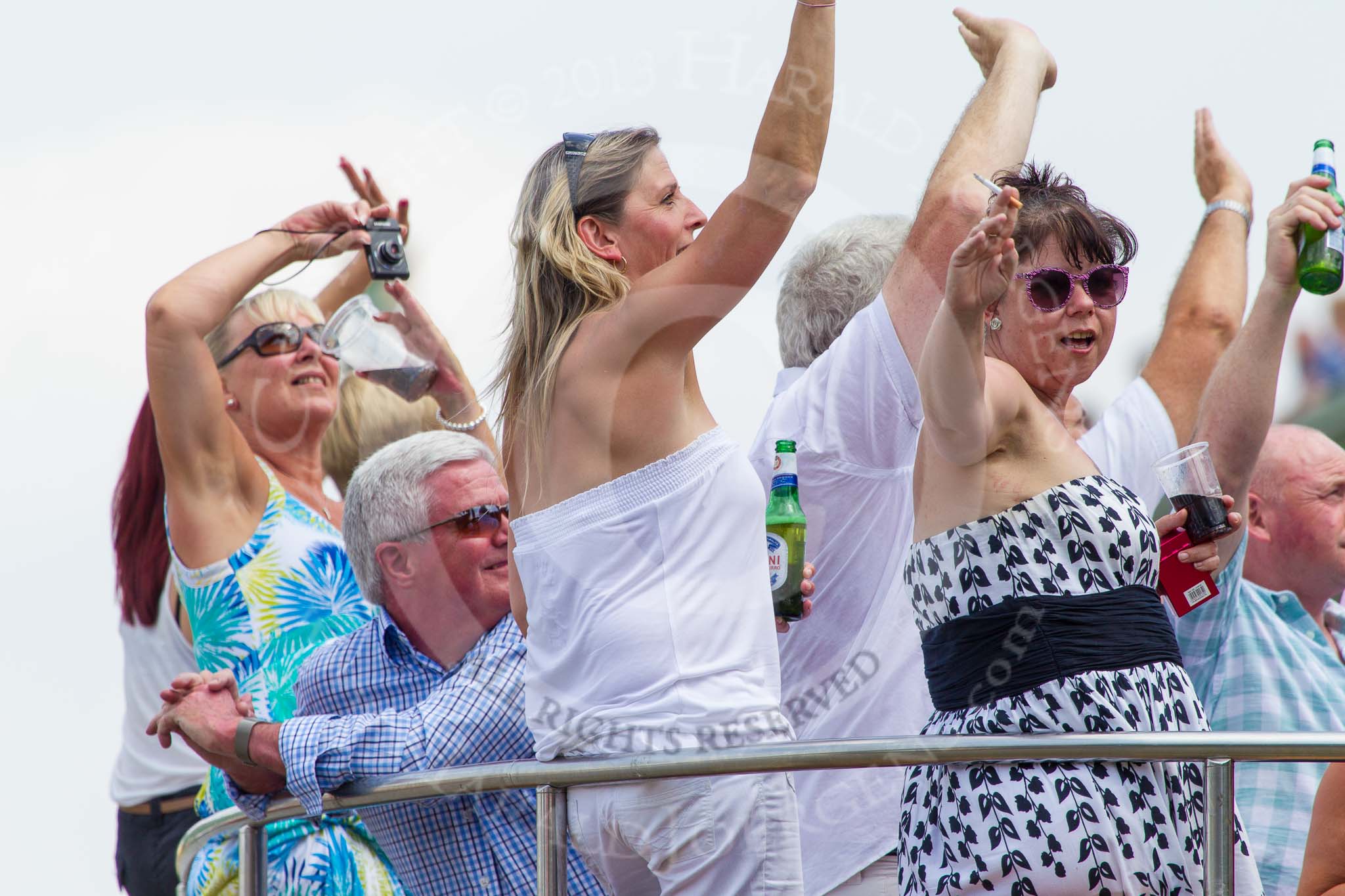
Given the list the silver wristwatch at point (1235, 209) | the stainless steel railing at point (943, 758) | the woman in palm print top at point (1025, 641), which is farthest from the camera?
the silver wristwatch at point (1235, 209)

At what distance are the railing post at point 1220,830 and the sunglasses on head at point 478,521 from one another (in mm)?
1380

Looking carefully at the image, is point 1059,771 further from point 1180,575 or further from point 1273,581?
point 1273,581

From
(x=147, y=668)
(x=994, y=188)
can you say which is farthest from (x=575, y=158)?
(x=147, y=668)

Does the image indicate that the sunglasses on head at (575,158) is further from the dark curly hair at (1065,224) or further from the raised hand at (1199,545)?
the raised hand at (1199,545)

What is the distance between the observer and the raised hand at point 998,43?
2586 mm

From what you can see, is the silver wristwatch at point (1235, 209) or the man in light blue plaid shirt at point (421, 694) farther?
the silver wristwatch at point (1235, 209)

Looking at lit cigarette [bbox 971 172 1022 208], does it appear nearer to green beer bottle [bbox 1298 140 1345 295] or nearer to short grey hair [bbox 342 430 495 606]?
green beer bottle [bbox 1298 140 1345 295]

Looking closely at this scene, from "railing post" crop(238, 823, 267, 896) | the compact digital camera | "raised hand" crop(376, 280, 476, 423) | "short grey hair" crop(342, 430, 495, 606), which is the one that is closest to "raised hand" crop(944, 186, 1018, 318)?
"short grey hair" crop(342, 430, 495, 606)

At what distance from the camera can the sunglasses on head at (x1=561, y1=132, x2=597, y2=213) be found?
216 centimetres

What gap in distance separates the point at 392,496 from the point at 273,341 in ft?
3.37

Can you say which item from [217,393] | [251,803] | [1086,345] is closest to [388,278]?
[217,393]

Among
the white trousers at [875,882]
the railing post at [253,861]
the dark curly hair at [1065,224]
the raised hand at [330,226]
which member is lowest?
the white trousers at [875,882]

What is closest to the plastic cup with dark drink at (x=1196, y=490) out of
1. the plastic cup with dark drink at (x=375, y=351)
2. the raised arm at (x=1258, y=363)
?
the raised arm at (x=1258, y=363)

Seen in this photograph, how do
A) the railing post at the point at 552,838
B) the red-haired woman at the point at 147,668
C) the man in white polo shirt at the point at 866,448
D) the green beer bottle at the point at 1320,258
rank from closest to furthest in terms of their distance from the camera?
the railing post at the point at 552,838 < the man in white polo shirt at the point at 866,448 < the green beer bottle at the point at 1320,258 < the red-haired woman at the point at 147,668
